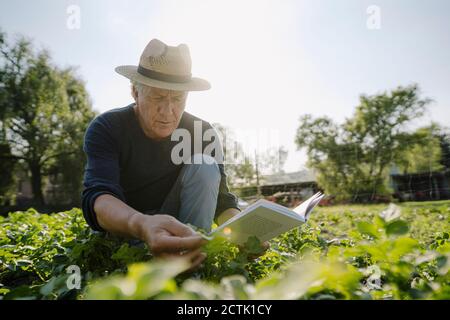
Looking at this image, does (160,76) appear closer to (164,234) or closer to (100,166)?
(100,166)

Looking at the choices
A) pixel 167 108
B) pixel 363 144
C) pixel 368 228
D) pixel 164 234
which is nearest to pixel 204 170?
pixel 167 108

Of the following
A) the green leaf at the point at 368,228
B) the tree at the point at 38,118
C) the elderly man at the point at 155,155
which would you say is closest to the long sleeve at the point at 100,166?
the elderly man at the point at 155,155

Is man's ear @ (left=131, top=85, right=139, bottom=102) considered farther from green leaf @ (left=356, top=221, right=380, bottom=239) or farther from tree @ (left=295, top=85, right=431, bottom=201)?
tree @ (left=295, top=85, right=431, bottom=201)

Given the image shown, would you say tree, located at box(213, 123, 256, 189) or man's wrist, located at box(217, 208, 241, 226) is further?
tree, located at box(213, 123, 256, 189)

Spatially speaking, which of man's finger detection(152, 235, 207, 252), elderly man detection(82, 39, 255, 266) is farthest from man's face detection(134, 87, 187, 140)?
man's finger detection(152, 235, 207, 252)

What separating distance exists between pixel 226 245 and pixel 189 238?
1.07 ft

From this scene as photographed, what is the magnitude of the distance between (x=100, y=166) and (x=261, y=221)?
2.96ft

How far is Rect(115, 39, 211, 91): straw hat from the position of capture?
2041 mm

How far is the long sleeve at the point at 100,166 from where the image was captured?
159 cm

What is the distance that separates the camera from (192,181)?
6.79 ft

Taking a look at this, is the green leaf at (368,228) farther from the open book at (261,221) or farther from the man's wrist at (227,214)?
the man's wrist at (227,214)

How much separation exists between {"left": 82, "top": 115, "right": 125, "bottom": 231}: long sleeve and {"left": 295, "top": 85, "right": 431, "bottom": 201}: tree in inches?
1188

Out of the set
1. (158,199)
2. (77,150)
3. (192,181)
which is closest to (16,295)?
(192,181)
